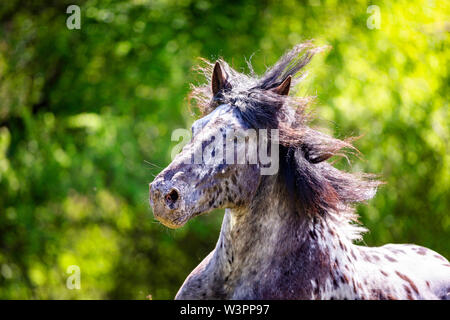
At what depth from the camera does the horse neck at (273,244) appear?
2.92m

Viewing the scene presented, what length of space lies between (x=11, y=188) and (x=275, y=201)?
5789mm

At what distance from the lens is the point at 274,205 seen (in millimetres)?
2988

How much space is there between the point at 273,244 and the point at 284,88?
781 mm

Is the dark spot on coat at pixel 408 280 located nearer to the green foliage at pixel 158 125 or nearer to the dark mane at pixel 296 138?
the dark mane at pixel 296 138

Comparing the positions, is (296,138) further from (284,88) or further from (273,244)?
(273,244)

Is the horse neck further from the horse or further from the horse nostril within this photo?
the horse nostril

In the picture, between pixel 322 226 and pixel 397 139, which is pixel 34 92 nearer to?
pixel 397 139

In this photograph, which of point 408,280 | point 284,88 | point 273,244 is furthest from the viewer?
point 408,280

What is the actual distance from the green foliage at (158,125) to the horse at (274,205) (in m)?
4.05

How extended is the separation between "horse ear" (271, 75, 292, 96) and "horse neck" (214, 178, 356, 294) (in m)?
0.45
